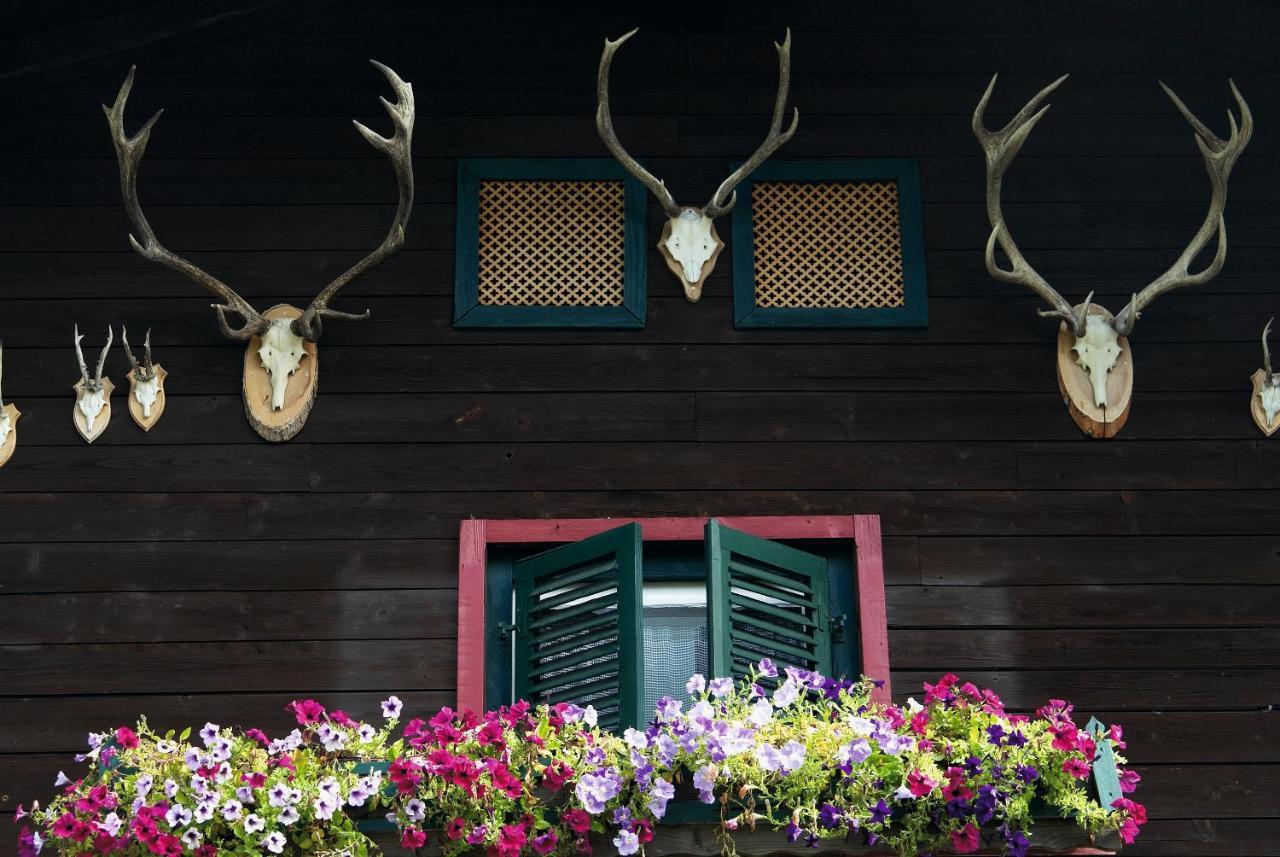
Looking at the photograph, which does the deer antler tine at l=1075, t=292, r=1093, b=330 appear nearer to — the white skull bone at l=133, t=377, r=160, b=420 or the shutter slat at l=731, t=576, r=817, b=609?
the shutter slat at l=731, t=576, r=817, b=609

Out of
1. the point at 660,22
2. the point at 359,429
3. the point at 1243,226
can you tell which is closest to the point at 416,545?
the point at 359,429

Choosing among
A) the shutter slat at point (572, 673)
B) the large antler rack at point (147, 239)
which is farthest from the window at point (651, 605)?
the large antler rack at point (147, 239)

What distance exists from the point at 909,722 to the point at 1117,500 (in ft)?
6.38

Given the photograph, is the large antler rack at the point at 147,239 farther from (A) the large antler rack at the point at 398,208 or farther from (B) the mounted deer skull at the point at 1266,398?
(B) the mounted deer skull at the point at 1266,398

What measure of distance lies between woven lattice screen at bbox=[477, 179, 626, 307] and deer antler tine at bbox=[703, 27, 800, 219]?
45 centimetres

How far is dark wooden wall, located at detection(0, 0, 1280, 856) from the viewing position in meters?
7.98

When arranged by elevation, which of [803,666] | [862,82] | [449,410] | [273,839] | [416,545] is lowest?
[273,839]

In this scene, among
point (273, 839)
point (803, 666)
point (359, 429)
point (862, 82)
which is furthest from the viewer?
point (862, 82)

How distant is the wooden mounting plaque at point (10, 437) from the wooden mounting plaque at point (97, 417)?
226mm

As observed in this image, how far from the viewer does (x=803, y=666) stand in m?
7.81

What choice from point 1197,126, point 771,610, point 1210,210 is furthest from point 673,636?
point 1197,126

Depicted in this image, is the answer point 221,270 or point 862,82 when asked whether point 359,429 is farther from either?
point 862,82

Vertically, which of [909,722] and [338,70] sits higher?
[338,70]

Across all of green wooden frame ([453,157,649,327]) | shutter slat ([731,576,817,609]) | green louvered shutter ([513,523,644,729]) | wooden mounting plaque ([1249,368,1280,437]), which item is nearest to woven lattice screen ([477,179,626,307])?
green wooden frame ([453,157,649,327])
